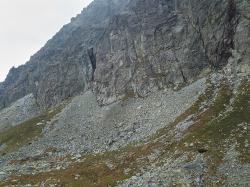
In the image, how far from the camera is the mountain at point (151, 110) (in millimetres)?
54062

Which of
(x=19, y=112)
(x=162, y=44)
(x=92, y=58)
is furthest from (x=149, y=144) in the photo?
(x=19, y=112)

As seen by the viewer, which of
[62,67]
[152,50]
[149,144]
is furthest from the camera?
[62,67]

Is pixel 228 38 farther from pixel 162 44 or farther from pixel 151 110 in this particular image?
pixel 151 110

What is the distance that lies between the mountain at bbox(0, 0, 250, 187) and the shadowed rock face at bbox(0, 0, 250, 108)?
27 cm

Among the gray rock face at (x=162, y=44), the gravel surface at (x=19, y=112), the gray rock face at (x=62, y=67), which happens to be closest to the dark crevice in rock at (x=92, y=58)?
the gray rock face at (x=62, y=67)

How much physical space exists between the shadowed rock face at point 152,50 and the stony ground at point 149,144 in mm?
6748

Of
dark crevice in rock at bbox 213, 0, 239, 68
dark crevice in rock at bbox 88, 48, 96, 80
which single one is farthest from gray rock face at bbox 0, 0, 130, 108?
dark crevice in rock at bbox 213, 0, 239, 68

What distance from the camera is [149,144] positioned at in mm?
65625

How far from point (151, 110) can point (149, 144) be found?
1821 cm

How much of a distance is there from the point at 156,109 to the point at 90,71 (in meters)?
53.2

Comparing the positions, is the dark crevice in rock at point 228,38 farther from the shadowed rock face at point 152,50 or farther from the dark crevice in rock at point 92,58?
the dark crevice in rock at point 92,58

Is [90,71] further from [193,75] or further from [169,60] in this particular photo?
[193,75]

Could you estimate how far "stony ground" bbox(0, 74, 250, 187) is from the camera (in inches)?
1991

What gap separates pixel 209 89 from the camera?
74188mm
